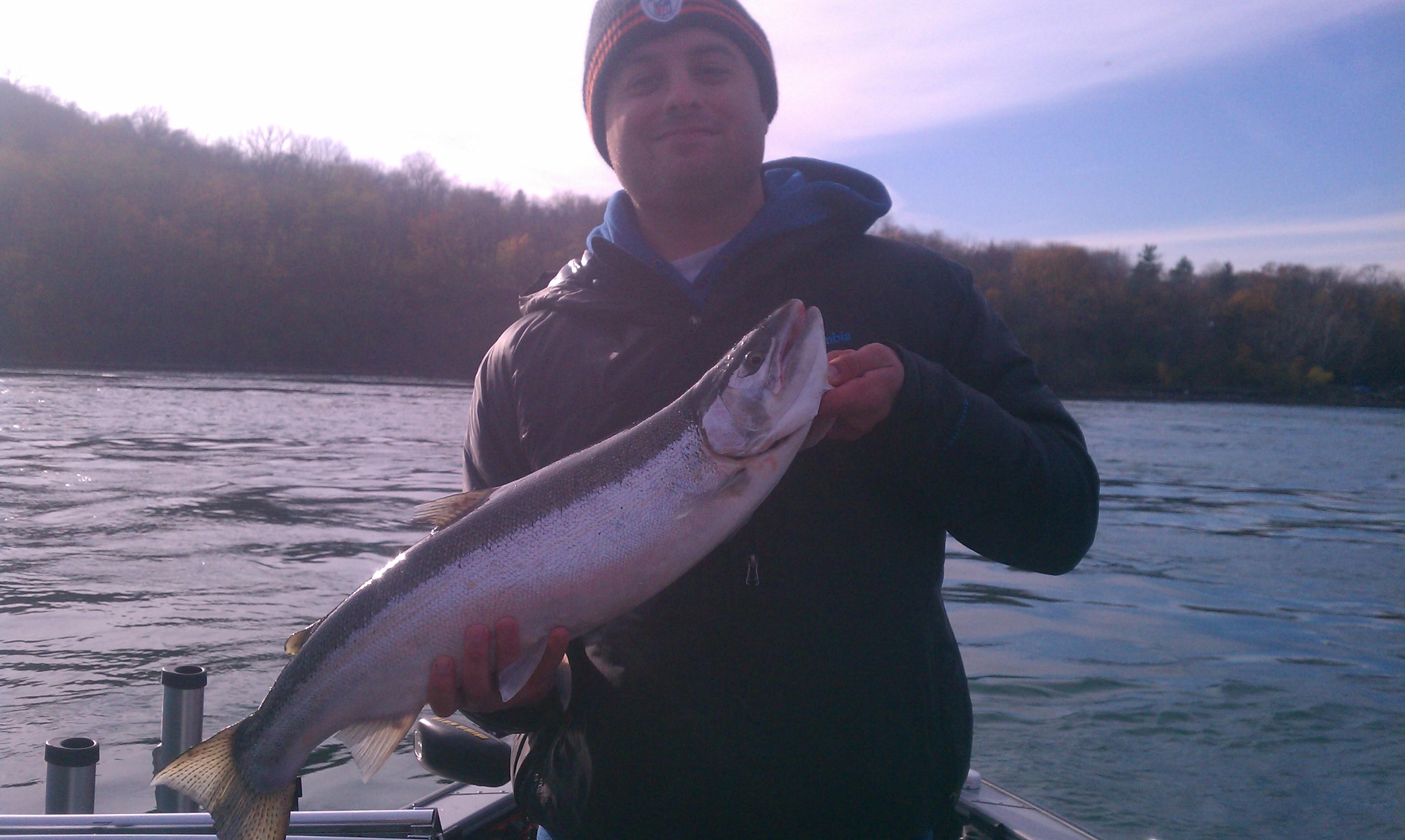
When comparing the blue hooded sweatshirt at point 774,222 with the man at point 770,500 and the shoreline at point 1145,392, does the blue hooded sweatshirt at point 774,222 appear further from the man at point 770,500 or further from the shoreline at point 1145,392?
the shoreline at point 1145,392

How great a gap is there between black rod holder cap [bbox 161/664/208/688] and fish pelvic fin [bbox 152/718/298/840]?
80 cm

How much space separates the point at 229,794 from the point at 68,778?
0.96 m

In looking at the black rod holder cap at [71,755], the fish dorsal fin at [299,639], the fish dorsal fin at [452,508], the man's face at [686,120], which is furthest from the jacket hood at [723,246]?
the black rod holder cap at [71,755]

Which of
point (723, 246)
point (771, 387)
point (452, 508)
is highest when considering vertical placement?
point (723, 246)

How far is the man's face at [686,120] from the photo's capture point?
2.86 metres

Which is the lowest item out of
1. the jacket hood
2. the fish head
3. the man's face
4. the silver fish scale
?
the silver fish scale

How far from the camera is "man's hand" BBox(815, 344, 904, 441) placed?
2293 mm

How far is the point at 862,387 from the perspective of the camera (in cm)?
229

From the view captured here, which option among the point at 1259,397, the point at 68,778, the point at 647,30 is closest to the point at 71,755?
the point at 68,778

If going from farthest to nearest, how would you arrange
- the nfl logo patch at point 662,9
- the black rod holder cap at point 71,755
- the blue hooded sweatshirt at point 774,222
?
the black rod holder cap at point 71,755
the nfl logo patch at point 662,9
the blue hooded sweatshirt at point 774,222

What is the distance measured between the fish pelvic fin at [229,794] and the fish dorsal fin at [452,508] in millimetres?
745

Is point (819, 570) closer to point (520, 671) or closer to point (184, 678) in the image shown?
point (520, 671)

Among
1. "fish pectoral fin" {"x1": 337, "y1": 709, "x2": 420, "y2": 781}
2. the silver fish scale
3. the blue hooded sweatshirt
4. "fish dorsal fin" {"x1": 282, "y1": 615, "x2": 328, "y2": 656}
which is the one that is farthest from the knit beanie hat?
"fish pectoral fin" {"x1": 337, "y1": 709, "x2": 420, "y2": 781}

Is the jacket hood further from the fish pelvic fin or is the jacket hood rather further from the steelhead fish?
the fish pelvic fin
